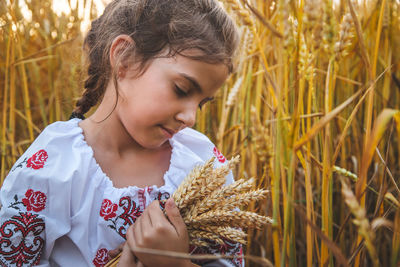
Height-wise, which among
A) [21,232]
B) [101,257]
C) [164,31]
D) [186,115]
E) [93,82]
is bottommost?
[101,257]

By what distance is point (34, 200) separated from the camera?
85cm

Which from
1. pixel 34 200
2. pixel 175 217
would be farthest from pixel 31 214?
pixel 175 217

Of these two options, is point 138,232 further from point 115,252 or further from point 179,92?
point 179,92

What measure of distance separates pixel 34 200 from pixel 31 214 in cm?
3

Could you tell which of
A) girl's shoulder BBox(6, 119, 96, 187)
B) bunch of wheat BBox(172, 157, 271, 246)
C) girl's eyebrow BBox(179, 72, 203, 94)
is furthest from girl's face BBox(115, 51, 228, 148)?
bunch of wheat BBox(172, 157, 271, 246)

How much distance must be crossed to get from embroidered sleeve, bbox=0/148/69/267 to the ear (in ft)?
1.02

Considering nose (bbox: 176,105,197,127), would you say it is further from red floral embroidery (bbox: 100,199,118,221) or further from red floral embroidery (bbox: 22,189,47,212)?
red floral embroidery (bbox: 22,189,47,212)

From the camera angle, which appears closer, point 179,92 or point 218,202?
point 218,202

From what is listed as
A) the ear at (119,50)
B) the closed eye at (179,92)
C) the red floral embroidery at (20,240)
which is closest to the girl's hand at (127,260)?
the red floral embroidery at (20,240)

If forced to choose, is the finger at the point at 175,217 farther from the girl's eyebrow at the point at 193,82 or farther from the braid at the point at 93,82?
the braid at the point at 93,82

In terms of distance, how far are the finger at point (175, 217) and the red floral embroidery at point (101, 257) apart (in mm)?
262

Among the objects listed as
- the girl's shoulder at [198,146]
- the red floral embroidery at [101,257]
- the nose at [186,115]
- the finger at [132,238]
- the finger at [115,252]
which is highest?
the nose at [186,115]

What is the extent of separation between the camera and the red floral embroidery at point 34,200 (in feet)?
2.76

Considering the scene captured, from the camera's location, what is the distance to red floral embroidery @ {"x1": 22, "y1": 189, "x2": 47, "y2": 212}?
841mm
